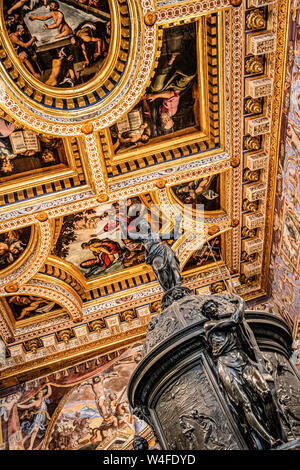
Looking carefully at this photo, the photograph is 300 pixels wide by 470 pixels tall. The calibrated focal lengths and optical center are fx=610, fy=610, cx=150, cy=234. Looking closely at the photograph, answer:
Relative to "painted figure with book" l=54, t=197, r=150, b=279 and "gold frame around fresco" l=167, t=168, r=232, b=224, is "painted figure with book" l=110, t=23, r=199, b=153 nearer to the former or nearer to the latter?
"gold frame around fresco" l=167, t=168, r=232, b=224

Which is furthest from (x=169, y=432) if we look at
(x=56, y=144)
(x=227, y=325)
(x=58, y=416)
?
(x=58, y=416)

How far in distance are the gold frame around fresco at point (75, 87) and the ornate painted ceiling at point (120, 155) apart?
0.02 meters

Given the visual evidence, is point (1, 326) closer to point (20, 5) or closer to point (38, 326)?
point (38, 326)

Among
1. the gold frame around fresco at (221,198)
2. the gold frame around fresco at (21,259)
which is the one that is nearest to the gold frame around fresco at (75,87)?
the gold frame around fresco at (221,198)

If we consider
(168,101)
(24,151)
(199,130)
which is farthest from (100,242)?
(168,101)

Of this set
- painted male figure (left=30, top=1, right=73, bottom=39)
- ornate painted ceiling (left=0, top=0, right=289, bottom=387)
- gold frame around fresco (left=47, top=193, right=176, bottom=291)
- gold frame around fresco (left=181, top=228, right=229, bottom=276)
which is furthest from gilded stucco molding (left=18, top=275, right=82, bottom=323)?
painted male figure (left=30, top=1, right=73, bottom=39)

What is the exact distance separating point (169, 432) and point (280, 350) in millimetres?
1401

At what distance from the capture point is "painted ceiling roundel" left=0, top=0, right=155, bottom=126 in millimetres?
8523

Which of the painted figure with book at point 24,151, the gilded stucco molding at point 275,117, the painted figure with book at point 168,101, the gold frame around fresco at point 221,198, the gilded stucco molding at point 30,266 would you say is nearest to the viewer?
the gilded stucco molding at point 275,117

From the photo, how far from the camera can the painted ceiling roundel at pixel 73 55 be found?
28.0 ft

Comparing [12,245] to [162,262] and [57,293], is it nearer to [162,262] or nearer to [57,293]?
[57,293]

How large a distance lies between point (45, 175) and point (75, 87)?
1.59 meters

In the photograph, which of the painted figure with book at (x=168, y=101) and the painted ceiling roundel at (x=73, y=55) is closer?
the painted ceiling roundel at (x=73, y=55)

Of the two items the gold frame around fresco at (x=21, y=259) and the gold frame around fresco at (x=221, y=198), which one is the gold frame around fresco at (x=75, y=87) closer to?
the gold frame around fresco at (x=221, y=198)
